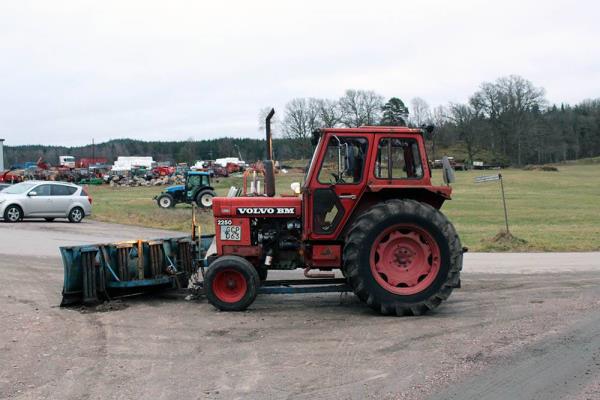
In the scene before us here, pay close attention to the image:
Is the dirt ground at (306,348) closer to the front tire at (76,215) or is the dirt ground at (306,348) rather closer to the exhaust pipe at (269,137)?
the exhaust pipe at (269,137)

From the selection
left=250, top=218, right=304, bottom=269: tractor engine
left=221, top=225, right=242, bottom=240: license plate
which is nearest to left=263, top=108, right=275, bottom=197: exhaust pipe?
left=250, top=218, right=304, bottom=269: tractor engine

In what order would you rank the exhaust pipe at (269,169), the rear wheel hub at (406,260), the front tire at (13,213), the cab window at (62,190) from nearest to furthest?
the rear wheel hub at (406,260)
the exhaust pipe at (269,169)
the front tire at (13,213)
the cab window at (62,190)

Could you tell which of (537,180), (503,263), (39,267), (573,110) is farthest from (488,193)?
(573,110)

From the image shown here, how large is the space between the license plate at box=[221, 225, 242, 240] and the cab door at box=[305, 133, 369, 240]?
1.03 meters

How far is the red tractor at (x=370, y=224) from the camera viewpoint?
27.6 ft

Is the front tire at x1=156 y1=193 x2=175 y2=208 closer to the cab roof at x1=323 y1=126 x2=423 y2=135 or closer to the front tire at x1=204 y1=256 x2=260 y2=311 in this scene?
the front tire at x1=204 y1=256 x2=260 y2=311

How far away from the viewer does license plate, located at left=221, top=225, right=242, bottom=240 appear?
29.9 ft

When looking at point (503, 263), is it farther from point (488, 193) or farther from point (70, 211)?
point (488, 193)

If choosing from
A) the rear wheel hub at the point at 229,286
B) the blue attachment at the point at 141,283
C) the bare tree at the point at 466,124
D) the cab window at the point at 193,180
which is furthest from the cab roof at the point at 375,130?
the bare tree at the point at 466,124

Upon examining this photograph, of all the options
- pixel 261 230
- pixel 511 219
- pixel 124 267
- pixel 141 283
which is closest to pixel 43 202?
pixel 124 267

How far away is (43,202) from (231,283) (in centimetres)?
1689

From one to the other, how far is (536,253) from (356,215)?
7.84 metres

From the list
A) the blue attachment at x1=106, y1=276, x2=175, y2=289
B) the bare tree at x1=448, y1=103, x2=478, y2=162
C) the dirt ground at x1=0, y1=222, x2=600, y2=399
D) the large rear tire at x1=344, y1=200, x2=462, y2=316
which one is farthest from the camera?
the bare tree at x1=448, y1=103, x2=478, y2=162

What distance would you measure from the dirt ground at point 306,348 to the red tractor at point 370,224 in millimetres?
401
